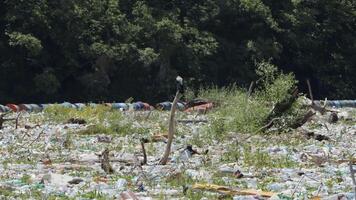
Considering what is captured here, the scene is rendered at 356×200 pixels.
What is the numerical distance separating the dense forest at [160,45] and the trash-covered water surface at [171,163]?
15.7 meters

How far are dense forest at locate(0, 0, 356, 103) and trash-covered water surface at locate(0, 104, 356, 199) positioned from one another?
15685mm

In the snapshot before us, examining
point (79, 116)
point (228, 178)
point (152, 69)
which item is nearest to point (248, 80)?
point (152, 69)

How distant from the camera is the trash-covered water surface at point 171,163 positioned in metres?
9.39

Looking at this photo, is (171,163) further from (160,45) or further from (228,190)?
(160,45)

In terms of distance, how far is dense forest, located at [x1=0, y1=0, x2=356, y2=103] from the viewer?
35.0 metres

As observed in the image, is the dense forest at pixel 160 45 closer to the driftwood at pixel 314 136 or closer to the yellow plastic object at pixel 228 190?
the driftwood at pixel 314 136

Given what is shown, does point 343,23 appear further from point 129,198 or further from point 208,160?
point 129,198

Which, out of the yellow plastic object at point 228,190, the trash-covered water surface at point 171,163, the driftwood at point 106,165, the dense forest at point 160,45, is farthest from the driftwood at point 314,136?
the dense forest at point 160,45

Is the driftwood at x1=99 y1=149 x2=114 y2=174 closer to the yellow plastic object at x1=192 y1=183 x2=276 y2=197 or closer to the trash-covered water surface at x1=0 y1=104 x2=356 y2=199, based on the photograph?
the trash-covered water surface at x1=0 y1=104 x2=356 y2=199

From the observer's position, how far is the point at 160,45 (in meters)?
37.2

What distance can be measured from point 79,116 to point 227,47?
62.4ft

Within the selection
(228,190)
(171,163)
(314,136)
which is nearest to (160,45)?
(314,136)

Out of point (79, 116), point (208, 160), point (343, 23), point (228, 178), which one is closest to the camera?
point (228, 178)

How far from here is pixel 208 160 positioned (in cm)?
1252
